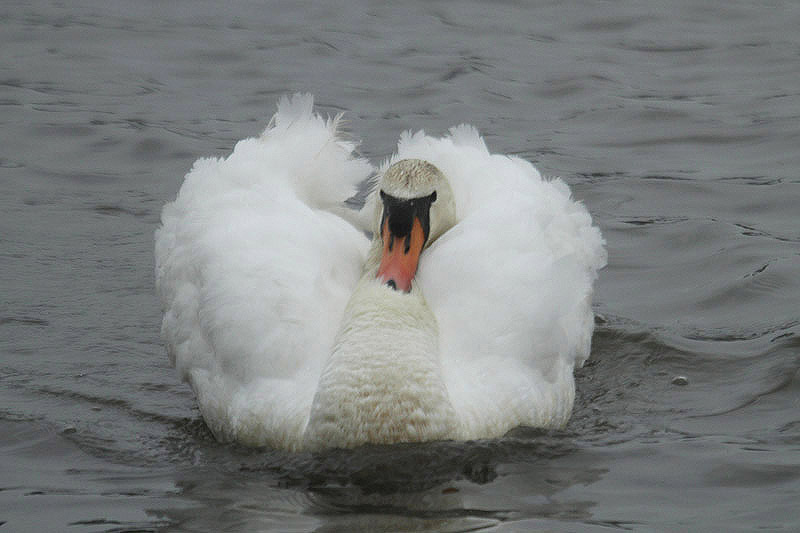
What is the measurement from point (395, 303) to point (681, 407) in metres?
1.72

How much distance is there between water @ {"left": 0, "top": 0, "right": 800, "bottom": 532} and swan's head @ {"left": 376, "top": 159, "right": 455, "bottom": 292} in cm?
103

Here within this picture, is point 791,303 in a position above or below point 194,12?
below

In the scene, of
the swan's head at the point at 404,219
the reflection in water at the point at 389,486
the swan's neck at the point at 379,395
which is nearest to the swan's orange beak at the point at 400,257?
the swan's head at the point at 404,219

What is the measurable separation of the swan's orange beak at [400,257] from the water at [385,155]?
977 mm

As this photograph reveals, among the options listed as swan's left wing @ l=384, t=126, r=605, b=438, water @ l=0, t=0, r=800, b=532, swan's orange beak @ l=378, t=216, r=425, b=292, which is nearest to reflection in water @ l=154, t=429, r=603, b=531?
water @ l=0, t=0, r=800, b=532

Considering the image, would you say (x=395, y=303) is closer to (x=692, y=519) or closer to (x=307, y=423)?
(x=307, y=423)

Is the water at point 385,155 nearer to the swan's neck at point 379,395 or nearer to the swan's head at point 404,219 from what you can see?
the swan's neck at point 379,395

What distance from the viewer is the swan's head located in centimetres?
717

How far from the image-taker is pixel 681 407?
7.62 meters

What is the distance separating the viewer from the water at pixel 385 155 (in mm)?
6383

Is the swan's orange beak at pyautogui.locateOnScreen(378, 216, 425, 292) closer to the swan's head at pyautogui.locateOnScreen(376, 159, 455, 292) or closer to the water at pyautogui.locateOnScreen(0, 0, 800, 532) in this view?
the swan's head at pyautogui.locateOnScreen(376, 159, 455, 292)

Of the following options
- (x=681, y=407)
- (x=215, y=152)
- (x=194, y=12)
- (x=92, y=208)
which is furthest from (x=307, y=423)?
(x=194, y=12)

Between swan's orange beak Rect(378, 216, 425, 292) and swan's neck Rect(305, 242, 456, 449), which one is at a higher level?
swan's orange beak Rect(378, 216, 425, 292)

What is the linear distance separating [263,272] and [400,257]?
694 mm
